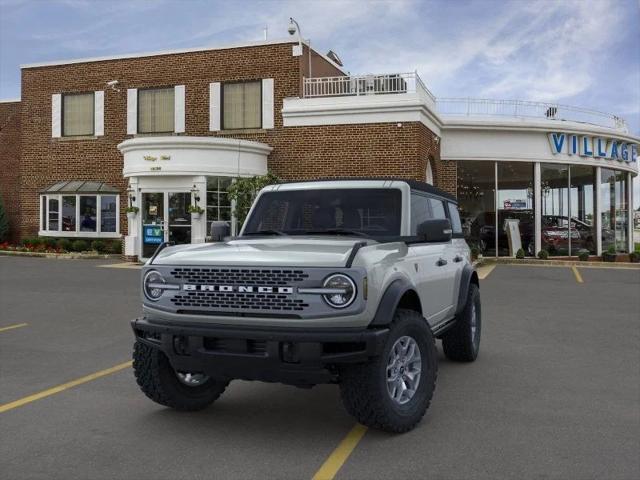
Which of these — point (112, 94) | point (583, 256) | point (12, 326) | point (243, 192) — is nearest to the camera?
point (12, 326)

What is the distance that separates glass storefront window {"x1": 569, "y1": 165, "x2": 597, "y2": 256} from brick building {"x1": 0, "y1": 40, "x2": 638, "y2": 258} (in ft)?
0.25

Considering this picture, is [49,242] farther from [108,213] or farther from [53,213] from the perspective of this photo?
[108,213]

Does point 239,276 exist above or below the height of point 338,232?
below

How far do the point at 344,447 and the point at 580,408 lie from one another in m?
2.17

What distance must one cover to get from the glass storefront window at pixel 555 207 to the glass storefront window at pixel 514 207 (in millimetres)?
473

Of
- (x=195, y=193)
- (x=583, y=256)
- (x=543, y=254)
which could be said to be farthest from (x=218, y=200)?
A: (x=583, y=256)

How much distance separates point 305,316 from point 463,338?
3.17 m

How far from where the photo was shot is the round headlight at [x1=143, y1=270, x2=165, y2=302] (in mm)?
4465

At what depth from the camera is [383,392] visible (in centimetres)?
413

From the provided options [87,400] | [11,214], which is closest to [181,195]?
[11,214]

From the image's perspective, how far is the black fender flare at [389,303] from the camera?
4125 millimetres

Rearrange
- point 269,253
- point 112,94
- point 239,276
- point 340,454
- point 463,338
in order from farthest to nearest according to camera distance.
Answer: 1. point 112,94
2. point 463,338
3. point 269,253
4. point 239,276
5. point 340,454

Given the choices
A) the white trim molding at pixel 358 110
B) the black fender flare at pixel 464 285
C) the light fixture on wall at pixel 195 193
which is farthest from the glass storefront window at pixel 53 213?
the black fender flare at pixel 464 285

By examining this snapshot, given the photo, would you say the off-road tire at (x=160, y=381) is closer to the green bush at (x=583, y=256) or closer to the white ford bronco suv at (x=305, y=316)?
the white ford bronco suv at (x=305, y=316)
